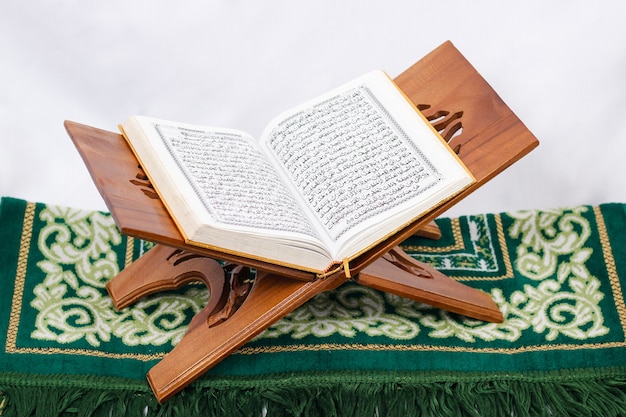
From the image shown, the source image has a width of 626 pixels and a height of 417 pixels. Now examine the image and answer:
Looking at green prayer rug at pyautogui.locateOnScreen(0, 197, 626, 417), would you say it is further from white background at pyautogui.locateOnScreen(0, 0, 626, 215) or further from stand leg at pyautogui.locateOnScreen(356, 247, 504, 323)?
white background at pyautogui.locateOnScreen(0, 0, 626, 215)

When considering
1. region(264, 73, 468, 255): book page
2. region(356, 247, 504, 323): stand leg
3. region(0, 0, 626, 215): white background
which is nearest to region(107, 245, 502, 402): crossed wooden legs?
region(356, 247, 504, 323): stand leg

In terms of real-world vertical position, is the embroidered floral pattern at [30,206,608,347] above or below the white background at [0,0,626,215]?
below

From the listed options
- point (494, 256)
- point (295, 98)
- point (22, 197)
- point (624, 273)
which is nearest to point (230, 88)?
point (295, 98)

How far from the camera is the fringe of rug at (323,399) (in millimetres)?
1683

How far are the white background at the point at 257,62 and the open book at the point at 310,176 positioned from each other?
1.78 feet

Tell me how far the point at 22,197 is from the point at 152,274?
0.50 metres

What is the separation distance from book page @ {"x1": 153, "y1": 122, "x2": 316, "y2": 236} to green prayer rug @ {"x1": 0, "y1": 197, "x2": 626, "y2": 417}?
0.28 metres

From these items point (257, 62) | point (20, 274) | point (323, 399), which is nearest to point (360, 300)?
point (323, 399)

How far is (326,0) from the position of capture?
97.1 inches

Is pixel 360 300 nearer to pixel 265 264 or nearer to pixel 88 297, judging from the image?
pixel 265 264

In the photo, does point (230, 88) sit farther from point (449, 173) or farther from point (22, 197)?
point (449, 173)

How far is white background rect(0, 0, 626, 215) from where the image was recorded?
226 cm

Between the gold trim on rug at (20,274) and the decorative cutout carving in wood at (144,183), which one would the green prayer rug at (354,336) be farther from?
the decorative cutout carving in wood at (144,183)

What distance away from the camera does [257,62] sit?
246 cm
